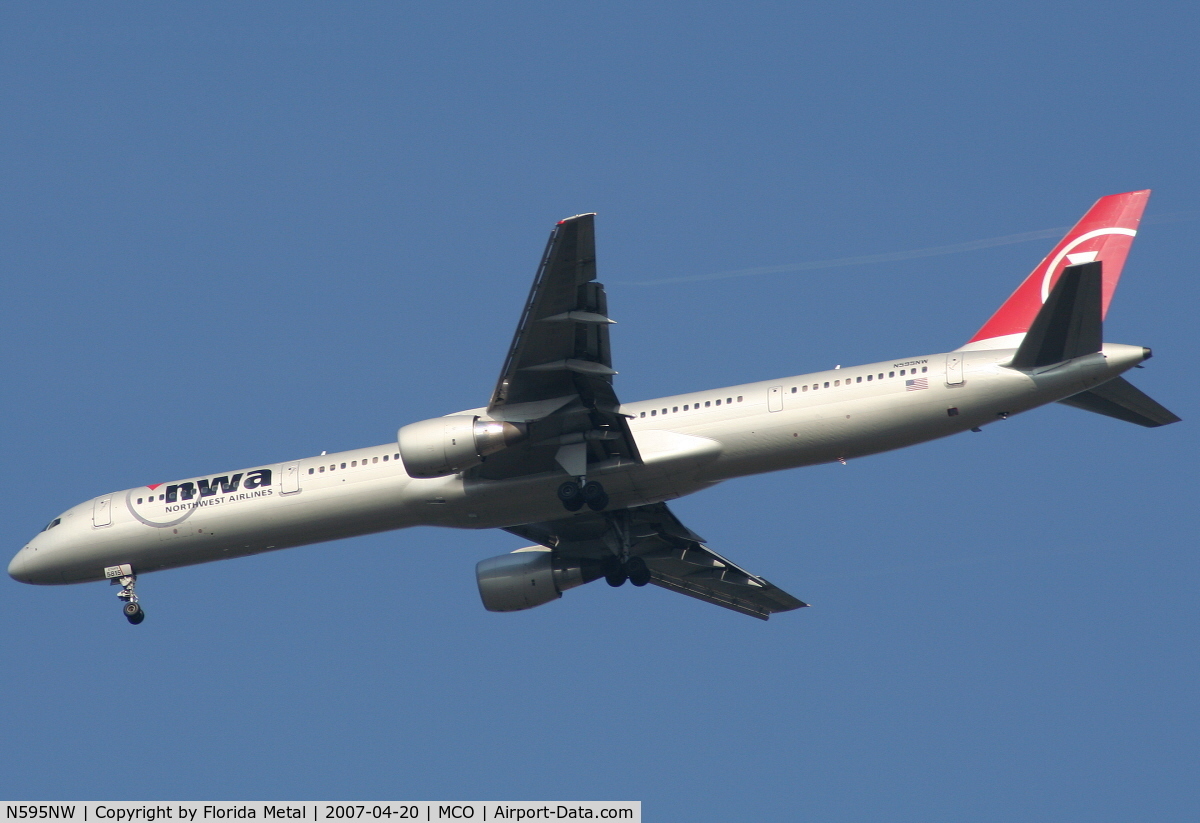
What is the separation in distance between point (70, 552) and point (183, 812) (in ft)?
29.4

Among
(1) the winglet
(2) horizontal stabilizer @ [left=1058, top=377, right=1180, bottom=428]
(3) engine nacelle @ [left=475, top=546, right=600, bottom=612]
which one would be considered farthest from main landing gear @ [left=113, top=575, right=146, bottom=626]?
(2) horizontal stabilizer @ [left=1058, top=377, right=1180, bottom=428]

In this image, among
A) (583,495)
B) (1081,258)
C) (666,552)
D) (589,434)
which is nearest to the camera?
(589,434)

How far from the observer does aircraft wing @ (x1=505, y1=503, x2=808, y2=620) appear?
3738 centimetres

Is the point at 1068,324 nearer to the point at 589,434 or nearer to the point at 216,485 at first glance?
the point at 589,434

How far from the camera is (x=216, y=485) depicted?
35406 millimetres

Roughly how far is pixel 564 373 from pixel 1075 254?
11.7m

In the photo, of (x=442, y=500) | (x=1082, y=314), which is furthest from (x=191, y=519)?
(x=1082, y=314)

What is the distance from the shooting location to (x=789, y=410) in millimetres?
31766

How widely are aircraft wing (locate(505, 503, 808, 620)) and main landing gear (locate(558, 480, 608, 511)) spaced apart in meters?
3.75

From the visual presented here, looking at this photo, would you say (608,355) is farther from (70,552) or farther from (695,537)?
(70,552)

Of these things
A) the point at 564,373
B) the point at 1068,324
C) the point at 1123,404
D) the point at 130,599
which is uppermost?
the point at 564,373

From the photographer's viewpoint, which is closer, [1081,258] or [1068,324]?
[1068,324]

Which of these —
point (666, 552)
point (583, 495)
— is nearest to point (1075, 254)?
point (583, 495)

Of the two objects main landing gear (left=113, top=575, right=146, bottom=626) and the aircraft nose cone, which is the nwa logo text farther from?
the aircraft nose cone
